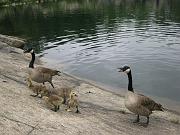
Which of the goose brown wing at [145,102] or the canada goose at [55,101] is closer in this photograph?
the canada goose at [55,101]

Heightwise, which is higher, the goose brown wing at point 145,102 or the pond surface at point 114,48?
the goose brown wing at point 145,102

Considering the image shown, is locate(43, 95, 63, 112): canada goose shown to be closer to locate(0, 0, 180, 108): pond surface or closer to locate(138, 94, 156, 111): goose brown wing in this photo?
locate(138, 94, 156, 111): goose brown wing

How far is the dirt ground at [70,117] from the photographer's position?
15.2 metres

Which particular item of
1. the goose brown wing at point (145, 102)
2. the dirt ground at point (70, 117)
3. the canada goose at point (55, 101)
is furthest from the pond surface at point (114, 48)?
the canada goose at point (55, 101)

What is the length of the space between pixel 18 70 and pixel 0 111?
12.5 metres

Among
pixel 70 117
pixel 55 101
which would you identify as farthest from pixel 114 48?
pixel 70 117

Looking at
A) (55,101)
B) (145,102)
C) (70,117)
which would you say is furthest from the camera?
(145,102)

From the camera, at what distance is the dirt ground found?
15.2 meters

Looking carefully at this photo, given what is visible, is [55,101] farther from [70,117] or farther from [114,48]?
[114,48]

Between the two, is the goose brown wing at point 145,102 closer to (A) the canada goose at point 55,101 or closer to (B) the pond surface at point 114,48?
(A) the canada goose at point 55,101

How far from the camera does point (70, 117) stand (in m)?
17.2

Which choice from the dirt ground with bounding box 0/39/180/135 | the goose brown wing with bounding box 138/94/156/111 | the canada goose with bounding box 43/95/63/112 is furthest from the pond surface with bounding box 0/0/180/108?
the canada goose with bounding box 43/95/63/112

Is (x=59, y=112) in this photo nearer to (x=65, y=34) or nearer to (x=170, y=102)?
(x=170, y=102)

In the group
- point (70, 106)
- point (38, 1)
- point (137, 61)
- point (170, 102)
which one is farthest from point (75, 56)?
point (38, 1)
